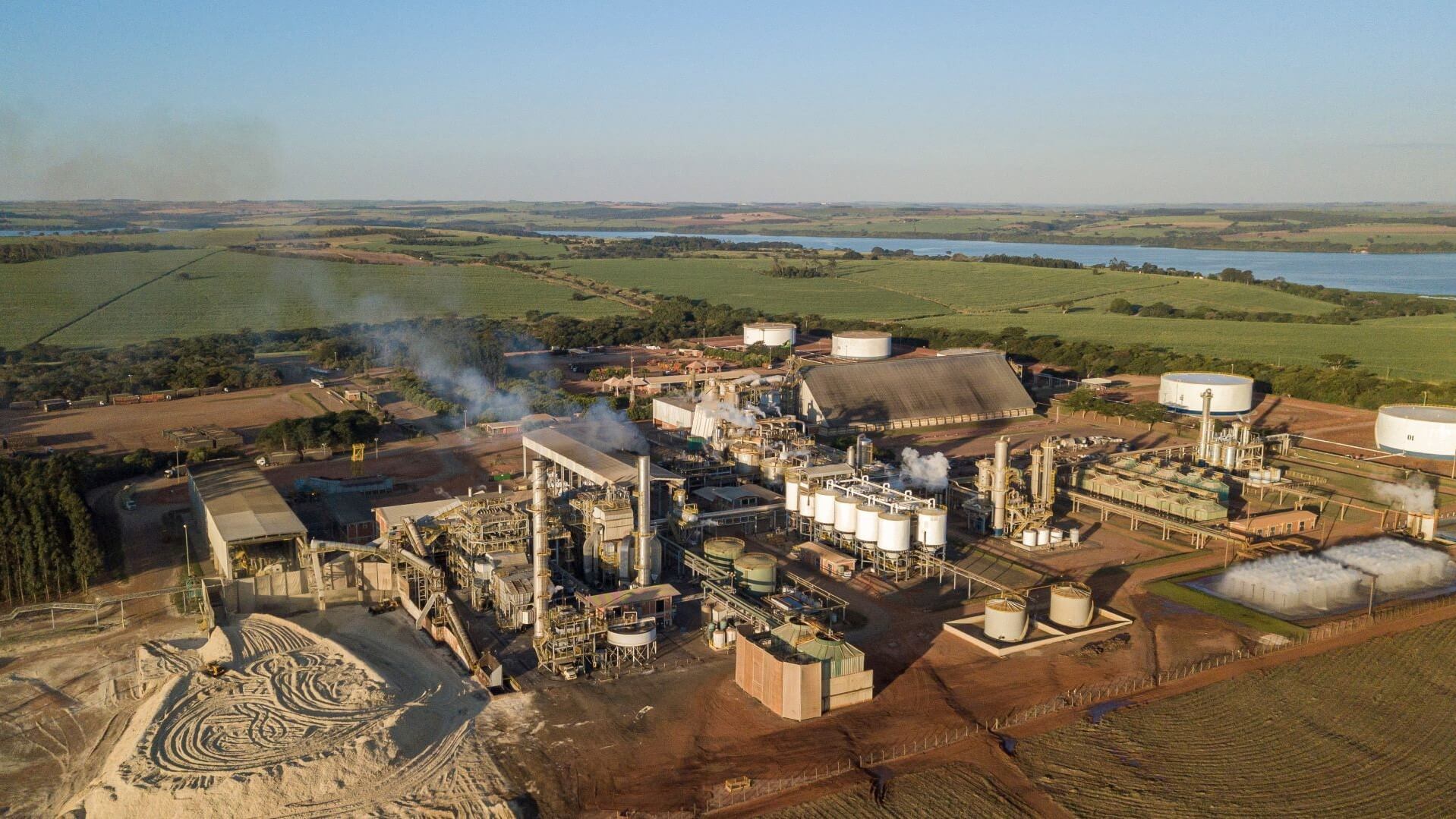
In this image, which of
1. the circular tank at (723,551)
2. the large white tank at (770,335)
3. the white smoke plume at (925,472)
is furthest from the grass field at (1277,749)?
the large white tank at (770,335)

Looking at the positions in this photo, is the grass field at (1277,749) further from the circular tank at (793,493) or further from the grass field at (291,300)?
the grass field at (291,300)

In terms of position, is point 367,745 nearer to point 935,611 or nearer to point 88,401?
point 935,611

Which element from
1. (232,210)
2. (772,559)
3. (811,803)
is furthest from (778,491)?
(232,210)

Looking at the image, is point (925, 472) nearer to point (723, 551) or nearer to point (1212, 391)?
point (723, 551)

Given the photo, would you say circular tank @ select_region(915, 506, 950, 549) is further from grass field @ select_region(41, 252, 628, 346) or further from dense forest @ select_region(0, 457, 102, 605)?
grass field @ select_region(41, 252, 628, 346)

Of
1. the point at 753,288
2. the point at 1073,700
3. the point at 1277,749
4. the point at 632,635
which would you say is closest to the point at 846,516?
the point at 632,635

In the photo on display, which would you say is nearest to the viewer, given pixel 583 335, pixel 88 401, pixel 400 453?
pixel 400 453
